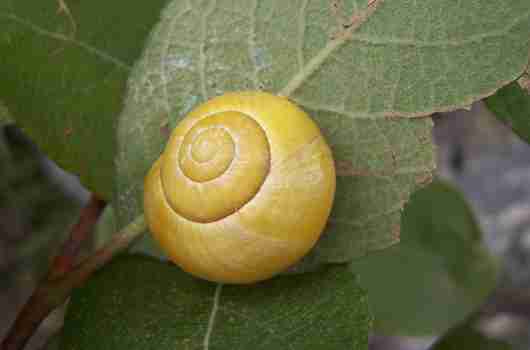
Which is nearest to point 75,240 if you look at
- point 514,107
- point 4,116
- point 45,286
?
point 45,286

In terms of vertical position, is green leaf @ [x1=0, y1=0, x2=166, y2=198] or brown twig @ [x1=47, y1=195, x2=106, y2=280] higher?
green leaf @ [x1=0, y1=0, x2=166, y2=198]

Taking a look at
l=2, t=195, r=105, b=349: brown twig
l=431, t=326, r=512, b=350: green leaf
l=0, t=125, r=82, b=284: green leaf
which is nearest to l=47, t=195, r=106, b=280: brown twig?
l=2, t=195, r=105, b=349: brown twig

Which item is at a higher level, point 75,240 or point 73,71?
point 73,71

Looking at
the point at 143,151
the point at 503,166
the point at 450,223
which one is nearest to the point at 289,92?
the point at 143,151

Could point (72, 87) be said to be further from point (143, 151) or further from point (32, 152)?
point (32, 152)

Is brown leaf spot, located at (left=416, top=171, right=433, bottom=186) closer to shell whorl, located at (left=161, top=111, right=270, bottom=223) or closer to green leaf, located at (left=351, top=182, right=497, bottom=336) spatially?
shell whorl, located at (left=161, top=111, right=270, bottom=223)

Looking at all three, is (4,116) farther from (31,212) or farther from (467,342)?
(31,212)
